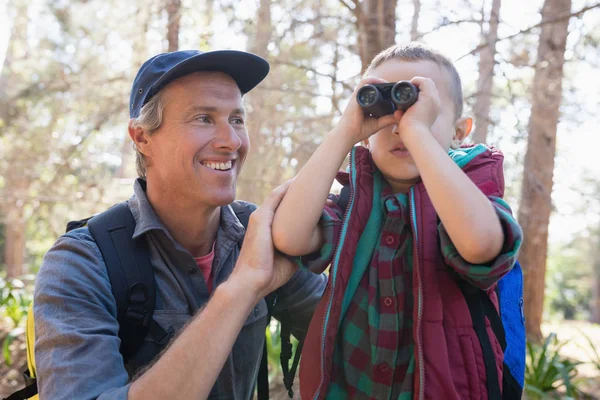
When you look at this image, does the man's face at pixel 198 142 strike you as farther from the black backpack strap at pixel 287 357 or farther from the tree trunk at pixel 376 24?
the tree trunk at pixel 376 24

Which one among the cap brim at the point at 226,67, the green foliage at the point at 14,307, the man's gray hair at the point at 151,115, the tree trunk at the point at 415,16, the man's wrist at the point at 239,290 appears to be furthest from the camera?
the tree trunk at the point at 415,16

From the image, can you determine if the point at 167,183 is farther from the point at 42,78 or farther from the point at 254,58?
the point at 42,78

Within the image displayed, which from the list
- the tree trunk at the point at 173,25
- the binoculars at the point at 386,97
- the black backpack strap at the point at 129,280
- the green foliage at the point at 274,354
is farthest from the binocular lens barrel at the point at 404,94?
the tree trunk at the point at 173,25

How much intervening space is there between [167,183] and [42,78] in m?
12.4

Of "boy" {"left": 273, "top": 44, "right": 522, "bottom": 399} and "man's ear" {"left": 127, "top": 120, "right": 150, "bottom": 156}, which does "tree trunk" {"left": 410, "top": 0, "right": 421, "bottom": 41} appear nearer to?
"man's ear" {"left": 127, "top": 120, "right": 150, "bottom": 156}

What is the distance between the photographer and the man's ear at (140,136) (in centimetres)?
254

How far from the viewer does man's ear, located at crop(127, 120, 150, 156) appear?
2545 mm

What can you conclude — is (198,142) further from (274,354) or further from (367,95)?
(274,354)

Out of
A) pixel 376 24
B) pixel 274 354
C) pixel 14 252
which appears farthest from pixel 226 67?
pixel 14 252

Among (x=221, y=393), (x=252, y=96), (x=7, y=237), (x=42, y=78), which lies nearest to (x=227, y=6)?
(x=252, y=96)

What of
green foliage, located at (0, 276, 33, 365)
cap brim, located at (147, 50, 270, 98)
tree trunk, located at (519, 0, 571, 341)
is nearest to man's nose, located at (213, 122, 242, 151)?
cap brim, located at (147, 50, 270, 98)

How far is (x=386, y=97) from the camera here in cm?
164

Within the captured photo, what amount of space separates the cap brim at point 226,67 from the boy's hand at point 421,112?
3.60 feet

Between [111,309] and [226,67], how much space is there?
126 centimetres
